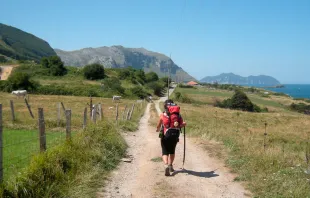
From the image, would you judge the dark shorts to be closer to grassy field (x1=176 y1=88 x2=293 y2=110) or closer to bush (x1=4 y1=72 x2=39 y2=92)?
bush (x1=4 y1=72 x2=39 y2=92)

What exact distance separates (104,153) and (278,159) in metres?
5.71

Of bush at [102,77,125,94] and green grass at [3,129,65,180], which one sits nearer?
green grass at [3,129,65,180]

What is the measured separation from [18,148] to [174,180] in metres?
8.69

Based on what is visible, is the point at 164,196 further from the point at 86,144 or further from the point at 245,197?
the point at 86,144

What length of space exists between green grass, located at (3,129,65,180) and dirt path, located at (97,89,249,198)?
236cm

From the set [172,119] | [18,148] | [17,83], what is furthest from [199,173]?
[17,83]

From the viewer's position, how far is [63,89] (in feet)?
254

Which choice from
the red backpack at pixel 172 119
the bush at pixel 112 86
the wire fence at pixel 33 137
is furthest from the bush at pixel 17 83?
the red backpack at pixel 172 119

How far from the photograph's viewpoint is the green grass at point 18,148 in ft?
31.5

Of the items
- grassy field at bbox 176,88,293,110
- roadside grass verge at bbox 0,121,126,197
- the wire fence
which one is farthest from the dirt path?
grassy field at bbox 176,88,293,110

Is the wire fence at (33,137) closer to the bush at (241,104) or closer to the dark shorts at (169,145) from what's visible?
the dark shorts at (169,145)

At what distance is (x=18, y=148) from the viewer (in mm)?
14625

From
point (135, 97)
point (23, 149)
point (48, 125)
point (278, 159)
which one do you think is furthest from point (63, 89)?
point (278, 159)

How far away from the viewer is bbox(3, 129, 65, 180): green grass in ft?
31.5
